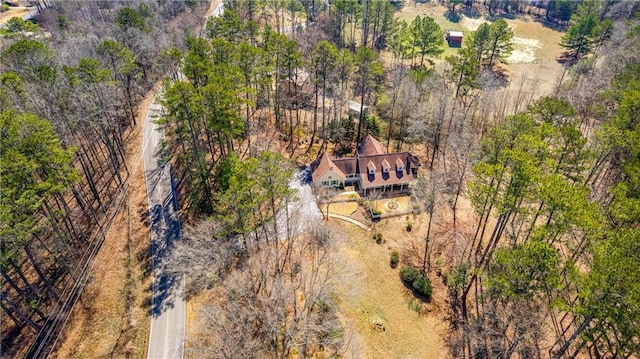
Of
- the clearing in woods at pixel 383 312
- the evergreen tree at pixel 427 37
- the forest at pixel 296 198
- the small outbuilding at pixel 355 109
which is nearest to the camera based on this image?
the forest at pixel 296 198

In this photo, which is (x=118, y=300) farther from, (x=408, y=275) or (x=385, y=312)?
(x=408, y=275)

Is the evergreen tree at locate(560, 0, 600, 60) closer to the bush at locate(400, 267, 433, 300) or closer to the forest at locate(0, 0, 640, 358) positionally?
the forest at locate(0, 0, 640, 358)

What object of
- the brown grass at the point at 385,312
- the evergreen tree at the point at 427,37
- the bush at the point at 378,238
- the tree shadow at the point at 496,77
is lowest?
the brown grass at the point at 385,312

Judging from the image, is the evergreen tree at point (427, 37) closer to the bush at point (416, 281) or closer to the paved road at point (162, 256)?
the paved road at point (162, 256)

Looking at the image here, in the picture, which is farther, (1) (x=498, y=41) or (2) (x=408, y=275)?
(1) (x=498, y=41)

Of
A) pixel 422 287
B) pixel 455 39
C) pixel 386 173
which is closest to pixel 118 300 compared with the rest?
pixel 422 287

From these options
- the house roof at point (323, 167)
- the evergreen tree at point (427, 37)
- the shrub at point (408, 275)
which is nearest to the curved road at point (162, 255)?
the house roof at point (323, 167)

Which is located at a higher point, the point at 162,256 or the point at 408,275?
the point at 162,256
